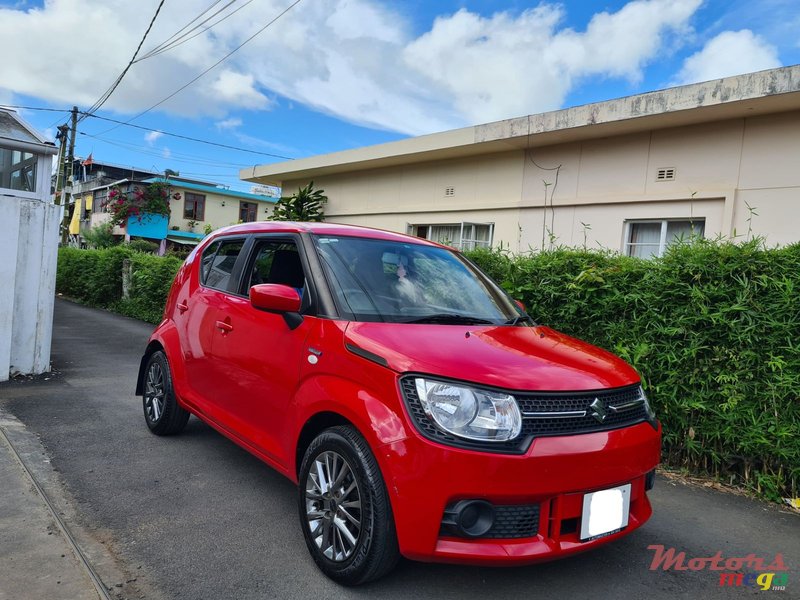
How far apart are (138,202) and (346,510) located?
34800 mm

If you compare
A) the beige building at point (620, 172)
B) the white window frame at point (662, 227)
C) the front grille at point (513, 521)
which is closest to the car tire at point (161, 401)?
the front grille at point (513, 521)

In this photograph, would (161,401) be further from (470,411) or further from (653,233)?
(653,233)

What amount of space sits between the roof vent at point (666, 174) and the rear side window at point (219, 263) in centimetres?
618

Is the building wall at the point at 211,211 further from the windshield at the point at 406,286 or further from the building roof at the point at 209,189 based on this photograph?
the windshield at the point at 406,286

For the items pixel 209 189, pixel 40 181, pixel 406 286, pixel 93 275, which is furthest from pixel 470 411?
pixel 209 189

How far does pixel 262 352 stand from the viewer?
333 cm

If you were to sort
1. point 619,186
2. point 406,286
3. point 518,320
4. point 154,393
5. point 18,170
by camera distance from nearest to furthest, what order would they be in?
1. point 406,286
2. point 518,320
3. point 154,393
4. point 18,170
5. point 619,186

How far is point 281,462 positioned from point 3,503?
5.67 feet

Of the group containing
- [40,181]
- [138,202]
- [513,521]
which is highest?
[138,202]

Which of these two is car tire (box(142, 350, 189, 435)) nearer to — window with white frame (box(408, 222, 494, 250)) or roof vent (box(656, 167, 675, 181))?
window with white frame (box(408, 222, 494, 250))

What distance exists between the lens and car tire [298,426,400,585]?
244cm

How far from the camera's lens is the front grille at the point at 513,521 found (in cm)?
235

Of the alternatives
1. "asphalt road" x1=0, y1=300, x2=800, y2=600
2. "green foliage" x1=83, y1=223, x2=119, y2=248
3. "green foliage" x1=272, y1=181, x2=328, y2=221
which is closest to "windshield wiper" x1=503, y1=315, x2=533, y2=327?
"asphalt road" x1=0, y1=300, x2=800, y2=600

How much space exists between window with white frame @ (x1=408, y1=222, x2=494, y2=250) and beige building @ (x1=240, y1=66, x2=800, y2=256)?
2cm
